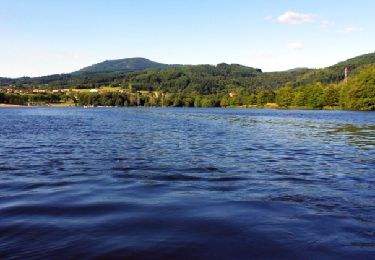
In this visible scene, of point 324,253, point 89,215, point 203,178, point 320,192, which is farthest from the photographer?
point 203,178

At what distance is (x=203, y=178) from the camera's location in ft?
55.3

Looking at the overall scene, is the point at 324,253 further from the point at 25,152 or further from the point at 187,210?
the point at 25,152

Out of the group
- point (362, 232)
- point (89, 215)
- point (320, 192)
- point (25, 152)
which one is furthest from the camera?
point (25, 152)

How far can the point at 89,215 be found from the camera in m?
11.0

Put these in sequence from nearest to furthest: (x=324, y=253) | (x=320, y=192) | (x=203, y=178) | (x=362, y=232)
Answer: (x=324, y=253)
(x=362, y=232)
(x=320, y=192)
(x=203, y=178)

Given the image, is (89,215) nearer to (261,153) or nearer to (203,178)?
(203,178)

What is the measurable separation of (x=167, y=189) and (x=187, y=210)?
9.82 feet

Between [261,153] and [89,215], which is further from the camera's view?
[261,153]

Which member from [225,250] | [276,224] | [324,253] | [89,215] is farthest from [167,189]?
[324,253]

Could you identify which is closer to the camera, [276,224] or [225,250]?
[225,250]

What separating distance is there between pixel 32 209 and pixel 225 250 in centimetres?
632

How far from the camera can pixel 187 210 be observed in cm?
1161

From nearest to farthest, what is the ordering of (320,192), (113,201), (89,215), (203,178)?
1. (89,215)
2. (113,201)
3. (320,192)
4. (203,178)

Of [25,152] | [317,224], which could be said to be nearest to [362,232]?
[317,224]
